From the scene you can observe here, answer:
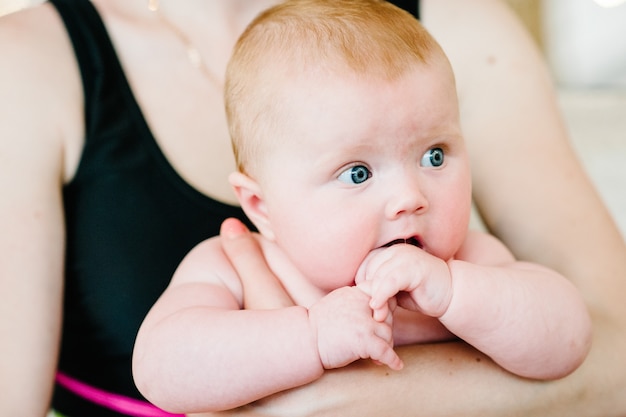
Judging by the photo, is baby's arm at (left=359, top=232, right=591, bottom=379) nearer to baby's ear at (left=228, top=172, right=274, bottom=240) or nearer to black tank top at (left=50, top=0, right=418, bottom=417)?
baby's ear at (left=228, top=172, right=274, bottom=240)

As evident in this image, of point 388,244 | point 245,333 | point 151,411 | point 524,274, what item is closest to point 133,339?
point 151,411

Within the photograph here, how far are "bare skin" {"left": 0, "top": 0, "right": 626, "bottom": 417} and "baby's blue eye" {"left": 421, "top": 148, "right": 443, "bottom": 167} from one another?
26cm

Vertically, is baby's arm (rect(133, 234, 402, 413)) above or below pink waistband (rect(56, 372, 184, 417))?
above

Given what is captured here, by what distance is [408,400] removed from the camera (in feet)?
2.96

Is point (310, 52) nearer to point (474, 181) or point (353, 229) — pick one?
point (353, 229)

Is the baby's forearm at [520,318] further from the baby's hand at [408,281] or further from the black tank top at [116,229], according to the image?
the black tank top at [116,229]

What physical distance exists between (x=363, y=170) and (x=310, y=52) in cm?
15

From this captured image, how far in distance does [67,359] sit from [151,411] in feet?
0.60

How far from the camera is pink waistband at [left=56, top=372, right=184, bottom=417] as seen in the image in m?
1.09

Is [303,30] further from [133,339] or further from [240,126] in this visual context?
[133,339]

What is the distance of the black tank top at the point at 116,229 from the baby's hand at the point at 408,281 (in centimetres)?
42

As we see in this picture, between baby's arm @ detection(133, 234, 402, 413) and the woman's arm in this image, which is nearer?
baby's arm @ detection(133, 234, 402, 413)

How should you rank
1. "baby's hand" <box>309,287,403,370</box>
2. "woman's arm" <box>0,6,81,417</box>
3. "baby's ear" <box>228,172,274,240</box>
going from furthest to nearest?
"woman's arm" <box>0,6,81,417</box> → "baby's ear" <box>228,172,274,240</box> → "baby's hand" <box>309,287,403,370</box>

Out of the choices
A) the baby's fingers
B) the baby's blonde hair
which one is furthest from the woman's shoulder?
the baby's fingers
